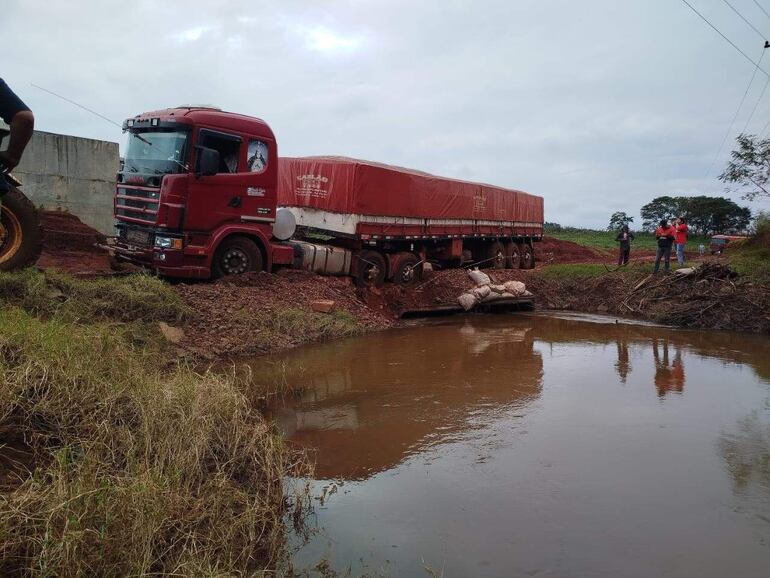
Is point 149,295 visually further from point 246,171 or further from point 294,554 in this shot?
point 294,554

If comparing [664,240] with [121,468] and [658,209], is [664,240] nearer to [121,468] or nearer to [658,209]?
[121,468]

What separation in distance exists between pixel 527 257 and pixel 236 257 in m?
13.4

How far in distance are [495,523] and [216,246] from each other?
23.8ft

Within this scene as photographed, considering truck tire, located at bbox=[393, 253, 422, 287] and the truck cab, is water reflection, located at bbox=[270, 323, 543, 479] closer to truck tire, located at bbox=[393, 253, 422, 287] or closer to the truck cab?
the truck cab

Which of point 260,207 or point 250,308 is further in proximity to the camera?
point 260,207

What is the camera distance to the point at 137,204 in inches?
375

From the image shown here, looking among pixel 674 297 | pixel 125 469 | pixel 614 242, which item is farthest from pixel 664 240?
pixel 614 242

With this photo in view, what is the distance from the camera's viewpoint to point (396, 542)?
136 inches

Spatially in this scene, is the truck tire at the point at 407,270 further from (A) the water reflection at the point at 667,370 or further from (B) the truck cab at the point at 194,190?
(A) the water reflection at the point at 667,370

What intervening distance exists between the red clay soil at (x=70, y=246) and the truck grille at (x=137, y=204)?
99cm

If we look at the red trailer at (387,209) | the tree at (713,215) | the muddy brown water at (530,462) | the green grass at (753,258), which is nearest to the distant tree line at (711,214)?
the tree at (713,215)

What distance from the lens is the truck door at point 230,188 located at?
30.7 ft

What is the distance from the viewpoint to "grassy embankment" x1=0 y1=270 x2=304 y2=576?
2410 millimetres

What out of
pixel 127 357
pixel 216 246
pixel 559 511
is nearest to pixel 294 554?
pixel 559 511
